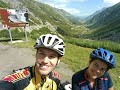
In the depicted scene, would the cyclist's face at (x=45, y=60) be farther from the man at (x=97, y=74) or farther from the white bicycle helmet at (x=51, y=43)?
the man at (x=97, y=74)

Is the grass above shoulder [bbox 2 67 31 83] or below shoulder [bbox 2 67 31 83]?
below

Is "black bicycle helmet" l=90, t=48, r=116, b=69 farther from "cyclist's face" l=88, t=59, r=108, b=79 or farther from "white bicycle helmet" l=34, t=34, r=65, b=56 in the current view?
"white bicycle helmet" l=34, t=34, r=65, b=56

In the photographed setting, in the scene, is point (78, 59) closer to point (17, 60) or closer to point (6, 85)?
point (17, 60)

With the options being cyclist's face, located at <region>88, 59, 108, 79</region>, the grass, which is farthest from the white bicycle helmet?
the grass

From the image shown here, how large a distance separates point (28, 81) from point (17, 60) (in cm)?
1152

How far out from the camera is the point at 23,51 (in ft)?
58.8

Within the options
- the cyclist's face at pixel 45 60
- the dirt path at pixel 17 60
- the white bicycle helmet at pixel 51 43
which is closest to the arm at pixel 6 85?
the cyclist's face at pixel 45 60

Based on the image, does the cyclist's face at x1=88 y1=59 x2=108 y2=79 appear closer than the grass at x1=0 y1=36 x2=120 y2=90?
Yes

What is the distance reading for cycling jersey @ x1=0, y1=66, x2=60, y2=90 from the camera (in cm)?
404

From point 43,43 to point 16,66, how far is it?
10.3 metres

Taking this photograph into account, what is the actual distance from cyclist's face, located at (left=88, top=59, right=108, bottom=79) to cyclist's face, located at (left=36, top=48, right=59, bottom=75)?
1817 millimetres

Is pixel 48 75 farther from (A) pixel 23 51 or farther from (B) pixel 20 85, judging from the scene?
(A) pixel 23 51

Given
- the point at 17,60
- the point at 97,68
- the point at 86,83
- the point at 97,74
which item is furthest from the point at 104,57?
the point at 17,60

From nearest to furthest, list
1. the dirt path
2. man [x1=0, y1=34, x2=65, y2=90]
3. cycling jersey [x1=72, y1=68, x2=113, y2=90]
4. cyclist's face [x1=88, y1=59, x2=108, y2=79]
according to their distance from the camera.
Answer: man [x1=0, y1=34, x2=65, y2=90] < cyclist's face [x1=88, y1=59, x2=108, y2=79] < cycling jersey [x1=72, y1=68, x2=113, y2=90] < the dirt path
